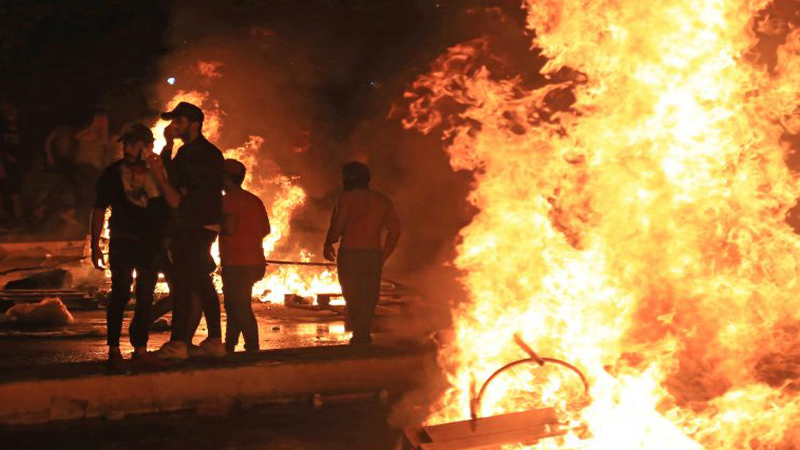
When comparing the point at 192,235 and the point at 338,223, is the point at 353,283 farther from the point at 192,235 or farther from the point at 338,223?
the point at 192,235

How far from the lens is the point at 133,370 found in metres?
6.29

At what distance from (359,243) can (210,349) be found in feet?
5.44

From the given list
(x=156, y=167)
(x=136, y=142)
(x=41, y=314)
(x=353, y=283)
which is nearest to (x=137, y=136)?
(x=136, y=142)

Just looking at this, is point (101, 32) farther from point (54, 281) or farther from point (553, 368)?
point (553, 368)

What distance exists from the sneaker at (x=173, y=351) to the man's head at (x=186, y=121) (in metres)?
1.66

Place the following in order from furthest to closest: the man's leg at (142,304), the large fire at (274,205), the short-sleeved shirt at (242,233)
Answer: the large fire at (274,205), the short-sleeved shirt at (242,233), the man's leg at (142,304)

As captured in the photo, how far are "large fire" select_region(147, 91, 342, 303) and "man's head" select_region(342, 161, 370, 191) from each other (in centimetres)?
465

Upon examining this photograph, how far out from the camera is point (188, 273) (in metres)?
6.68

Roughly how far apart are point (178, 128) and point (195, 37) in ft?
57.6

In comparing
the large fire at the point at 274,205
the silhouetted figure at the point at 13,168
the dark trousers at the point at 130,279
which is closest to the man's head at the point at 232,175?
the dark trousers at the point at 130,279

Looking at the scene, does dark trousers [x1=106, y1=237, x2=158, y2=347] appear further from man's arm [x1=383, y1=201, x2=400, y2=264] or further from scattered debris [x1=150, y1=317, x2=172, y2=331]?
scattered debris [x1=150, y1=317, x2=172, y2=331]

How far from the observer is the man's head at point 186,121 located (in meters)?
6.76

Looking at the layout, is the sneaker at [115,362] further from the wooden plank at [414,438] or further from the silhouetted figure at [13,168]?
the silhouetted figure at [13,168]

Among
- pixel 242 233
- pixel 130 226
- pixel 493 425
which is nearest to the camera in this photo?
pixel 493 425
